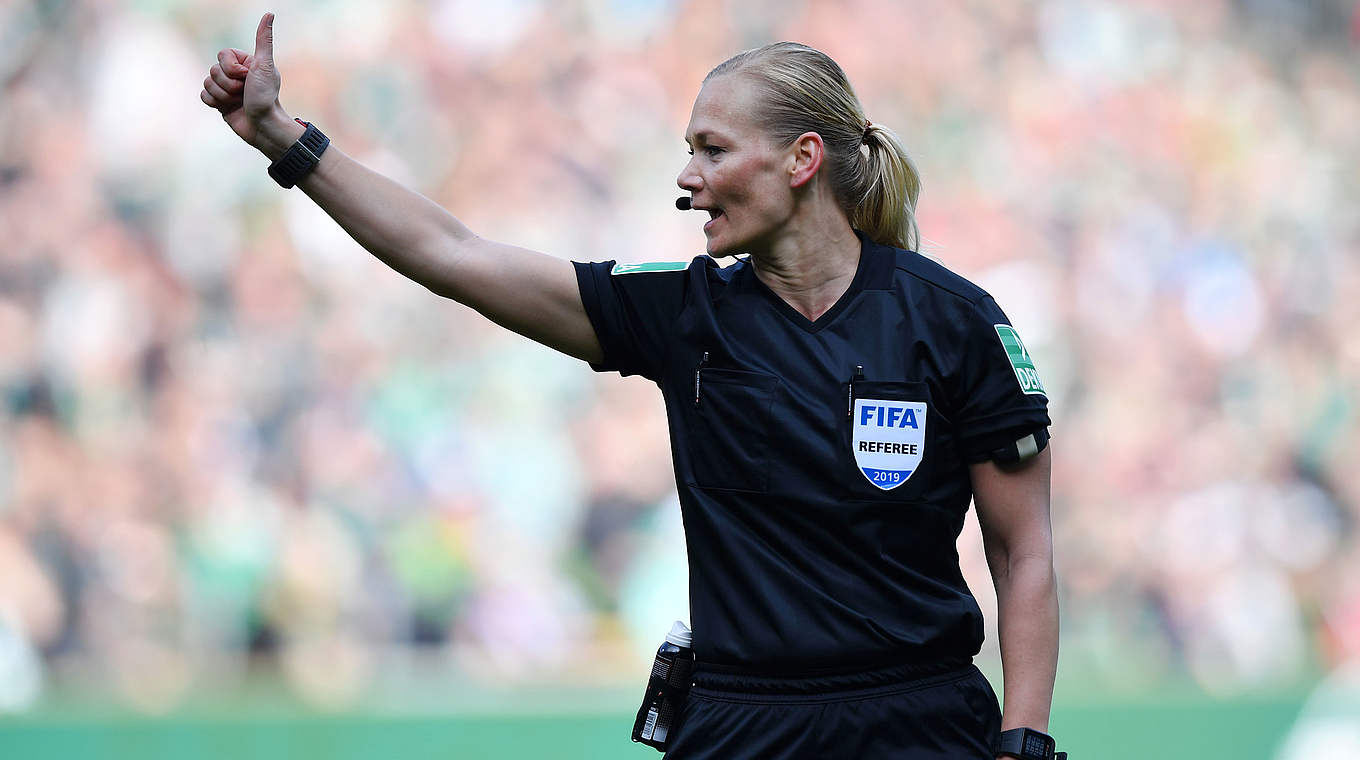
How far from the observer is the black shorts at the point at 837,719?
2.26m

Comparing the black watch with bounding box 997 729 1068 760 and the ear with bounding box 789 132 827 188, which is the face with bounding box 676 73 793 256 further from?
the black watch with bounding box 997 729 1068 760

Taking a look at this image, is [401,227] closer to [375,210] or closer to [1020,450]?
[375,210]

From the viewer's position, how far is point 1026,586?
2373 mm

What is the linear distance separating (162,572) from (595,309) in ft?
13.1

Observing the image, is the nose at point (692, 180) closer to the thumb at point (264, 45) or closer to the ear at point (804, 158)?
the ear at point (804, 158)

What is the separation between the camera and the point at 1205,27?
27.3ft

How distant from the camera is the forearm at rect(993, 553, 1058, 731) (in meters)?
2.34

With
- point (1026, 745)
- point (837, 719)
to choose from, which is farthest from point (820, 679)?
point (1026, 745)

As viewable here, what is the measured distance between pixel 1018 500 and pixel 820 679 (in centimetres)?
43

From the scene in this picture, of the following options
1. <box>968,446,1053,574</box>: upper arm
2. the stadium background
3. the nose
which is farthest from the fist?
the stadium background

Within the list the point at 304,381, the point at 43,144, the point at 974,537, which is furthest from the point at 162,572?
the point at 974,537

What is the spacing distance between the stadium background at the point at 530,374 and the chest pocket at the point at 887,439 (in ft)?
11.5

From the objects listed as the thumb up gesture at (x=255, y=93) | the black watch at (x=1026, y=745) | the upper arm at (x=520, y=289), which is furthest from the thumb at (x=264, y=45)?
the black watch at (x=1026, y=745)

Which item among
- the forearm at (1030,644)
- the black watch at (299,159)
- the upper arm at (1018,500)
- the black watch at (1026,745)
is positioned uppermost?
the black watch at (299,159)
